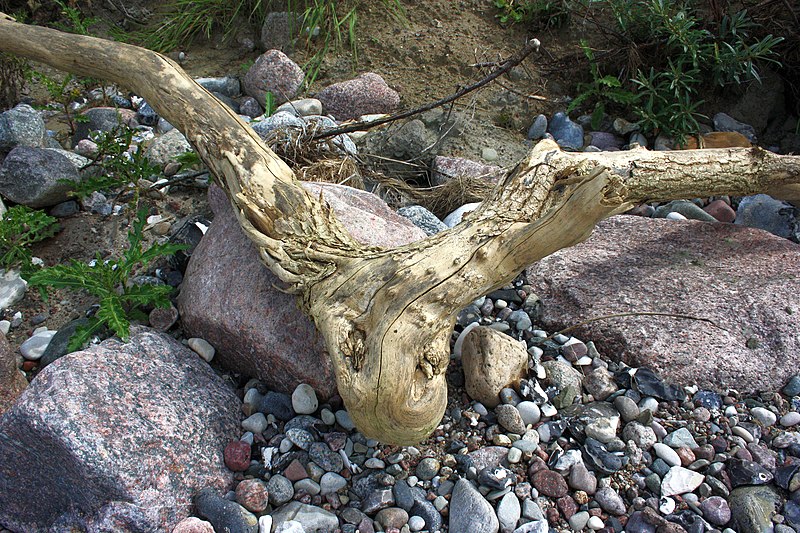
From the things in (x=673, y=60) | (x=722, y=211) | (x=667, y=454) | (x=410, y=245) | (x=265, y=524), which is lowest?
(x=722, y=211)

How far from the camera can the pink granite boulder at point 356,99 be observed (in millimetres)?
4863

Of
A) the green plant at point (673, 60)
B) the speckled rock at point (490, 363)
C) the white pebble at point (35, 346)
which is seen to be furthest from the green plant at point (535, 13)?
the white pebble at point (35, 346)

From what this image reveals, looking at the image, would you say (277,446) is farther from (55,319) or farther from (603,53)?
(603,53)

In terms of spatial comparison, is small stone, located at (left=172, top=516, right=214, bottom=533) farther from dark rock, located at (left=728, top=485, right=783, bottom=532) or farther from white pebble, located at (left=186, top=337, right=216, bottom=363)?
dark rock, located at (left=728, top=485, right=783, bottom=532)

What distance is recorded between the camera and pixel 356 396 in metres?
2.22

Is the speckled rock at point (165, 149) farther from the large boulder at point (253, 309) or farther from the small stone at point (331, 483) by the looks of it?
the small stone at point (331, 483)

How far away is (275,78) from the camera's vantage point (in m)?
4.98

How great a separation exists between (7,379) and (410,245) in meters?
1.68

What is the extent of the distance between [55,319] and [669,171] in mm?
2932

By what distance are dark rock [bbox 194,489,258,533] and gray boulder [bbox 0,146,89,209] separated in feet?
7.00

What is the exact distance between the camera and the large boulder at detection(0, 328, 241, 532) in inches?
85.5

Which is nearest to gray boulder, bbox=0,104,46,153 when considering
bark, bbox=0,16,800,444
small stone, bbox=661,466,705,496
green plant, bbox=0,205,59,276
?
green plant, bbox=0,205,59,276

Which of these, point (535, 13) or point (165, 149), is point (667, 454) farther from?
point (535, 13)

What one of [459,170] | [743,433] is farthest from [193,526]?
[459,170]
